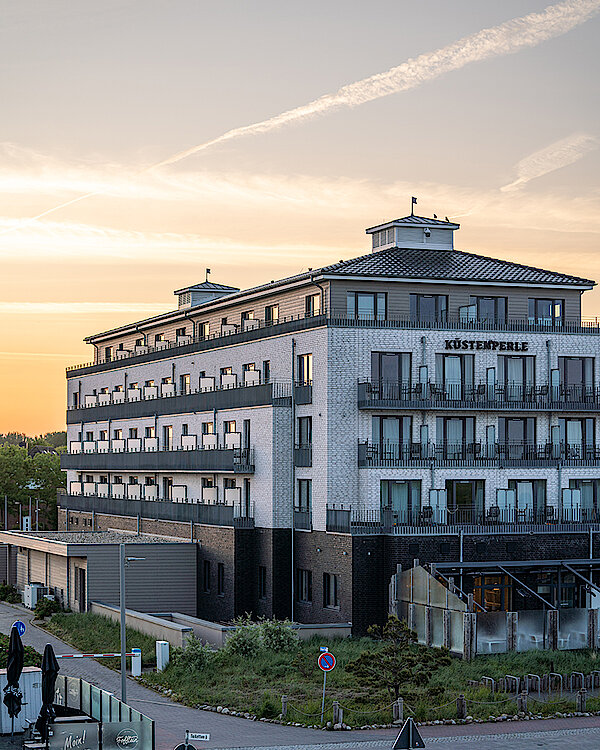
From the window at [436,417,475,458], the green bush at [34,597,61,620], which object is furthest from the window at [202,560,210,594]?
the window at [436,417,475,458]

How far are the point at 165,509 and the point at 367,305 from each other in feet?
65.6

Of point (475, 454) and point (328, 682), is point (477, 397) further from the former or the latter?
point (328, 682)

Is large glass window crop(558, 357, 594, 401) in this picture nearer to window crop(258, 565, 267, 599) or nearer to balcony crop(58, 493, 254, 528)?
balcony crop(58, 493, 254, 528)

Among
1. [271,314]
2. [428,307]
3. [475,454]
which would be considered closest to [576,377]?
[475,454]

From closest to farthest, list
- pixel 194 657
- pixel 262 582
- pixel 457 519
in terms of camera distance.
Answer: pixel 194 657
pixel 457 519
pixel 262 582

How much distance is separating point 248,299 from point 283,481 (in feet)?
40.5

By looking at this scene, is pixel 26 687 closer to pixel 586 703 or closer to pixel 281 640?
pixel 281 640

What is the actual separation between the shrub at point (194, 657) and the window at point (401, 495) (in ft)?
44.0

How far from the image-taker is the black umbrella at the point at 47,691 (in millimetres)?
34125

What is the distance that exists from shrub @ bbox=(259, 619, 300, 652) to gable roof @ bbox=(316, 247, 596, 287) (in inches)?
712

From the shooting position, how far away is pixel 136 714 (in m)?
32.3

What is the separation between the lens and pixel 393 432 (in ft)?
194

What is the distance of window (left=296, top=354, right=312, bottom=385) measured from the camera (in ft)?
197

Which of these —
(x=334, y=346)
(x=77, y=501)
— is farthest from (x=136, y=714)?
(x=77, y=501)
